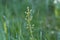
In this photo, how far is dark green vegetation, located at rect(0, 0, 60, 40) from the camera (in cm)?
215

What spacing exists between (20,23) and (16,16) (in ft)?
0.93

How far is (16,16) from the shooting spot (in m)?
2.61

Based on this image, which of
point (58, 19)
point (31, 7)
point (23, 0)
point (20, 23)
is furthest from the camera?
point (23, 0)

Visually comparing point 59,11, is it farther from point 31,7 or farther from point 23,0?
point 23,0

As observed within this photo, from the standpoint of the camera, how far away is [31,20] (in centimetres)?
243

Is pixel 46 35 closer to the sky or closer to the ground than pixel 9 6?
closer to the ground

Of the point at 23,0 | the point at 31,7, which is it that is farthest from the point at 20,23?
the point at 23,0

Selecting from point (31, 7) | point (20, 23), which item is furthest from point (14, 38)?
point (31, 7)

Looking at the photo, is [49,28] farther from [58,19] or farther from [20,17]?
[20,17]

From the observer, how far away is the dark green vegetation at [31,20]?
215 cm

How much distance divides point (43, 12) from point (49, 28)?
0.32 metres

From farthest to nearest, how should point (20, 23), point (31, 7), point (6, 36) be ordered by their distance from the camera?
point (31, 7), point (20, 23), point (6, 36)

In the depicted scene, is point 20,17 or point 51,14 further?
point 51,14

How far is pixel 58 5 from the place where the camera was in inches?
102
